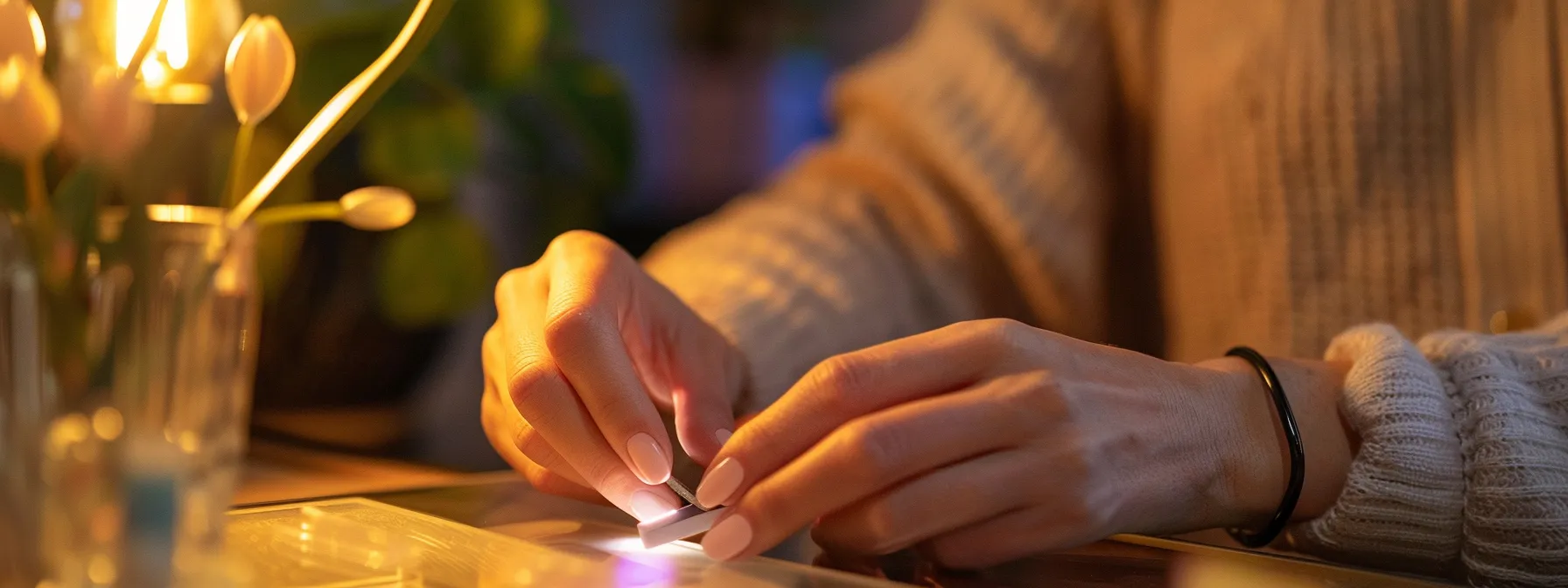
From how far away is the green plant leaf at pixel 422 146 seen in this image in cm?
101

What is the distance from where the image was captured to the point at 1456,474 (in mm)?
465

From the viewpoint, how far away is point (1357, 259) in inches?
30.6

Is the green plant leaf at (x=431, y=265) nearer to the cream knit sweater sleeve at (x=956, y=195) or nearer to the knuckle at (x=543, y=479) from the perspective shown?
the cream knit sweater sleeve at (x=956, y=195)

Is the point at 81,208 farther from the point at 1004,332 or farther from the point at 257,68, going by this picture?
the point at 1004,332

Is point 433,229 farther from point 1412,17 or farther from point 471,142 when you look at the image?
point 1412,17

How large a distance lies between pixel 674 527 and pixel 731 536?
3 centimetres

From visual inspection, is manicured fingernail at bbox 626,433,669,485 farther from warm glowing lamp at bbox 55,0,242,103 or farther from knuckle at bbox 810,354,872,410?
warm glowing lamp at bbox 55,0,242,103

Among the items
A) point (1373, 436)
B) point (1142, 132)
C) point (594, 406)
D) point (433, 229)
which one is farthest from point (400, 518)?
point (1142, 132)

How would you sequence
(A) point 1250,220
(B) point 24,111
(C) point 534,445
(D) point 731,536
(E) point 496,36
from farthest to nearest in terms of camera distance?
(E) point 496,36, (A) point 1250,220, (C) point 534,445, (D) point 731,536, (B) point 24,111

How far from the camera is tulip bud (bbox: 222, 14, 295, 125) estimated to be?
0.37 m

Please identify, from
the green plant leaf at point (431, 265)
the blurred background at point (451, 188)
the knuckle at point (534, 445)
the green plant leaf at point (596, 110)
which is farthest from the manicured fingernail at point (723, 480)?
the green plant leaf at point (596, 110)

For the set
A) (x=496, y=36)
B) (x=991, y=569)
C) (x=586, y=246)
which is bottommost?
(x=991, y=569)

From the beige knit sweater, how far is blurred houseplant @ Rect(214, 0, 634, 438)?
22 cm

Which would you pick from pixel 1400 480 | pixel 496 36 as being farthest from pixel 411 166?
pixel 1400 480
